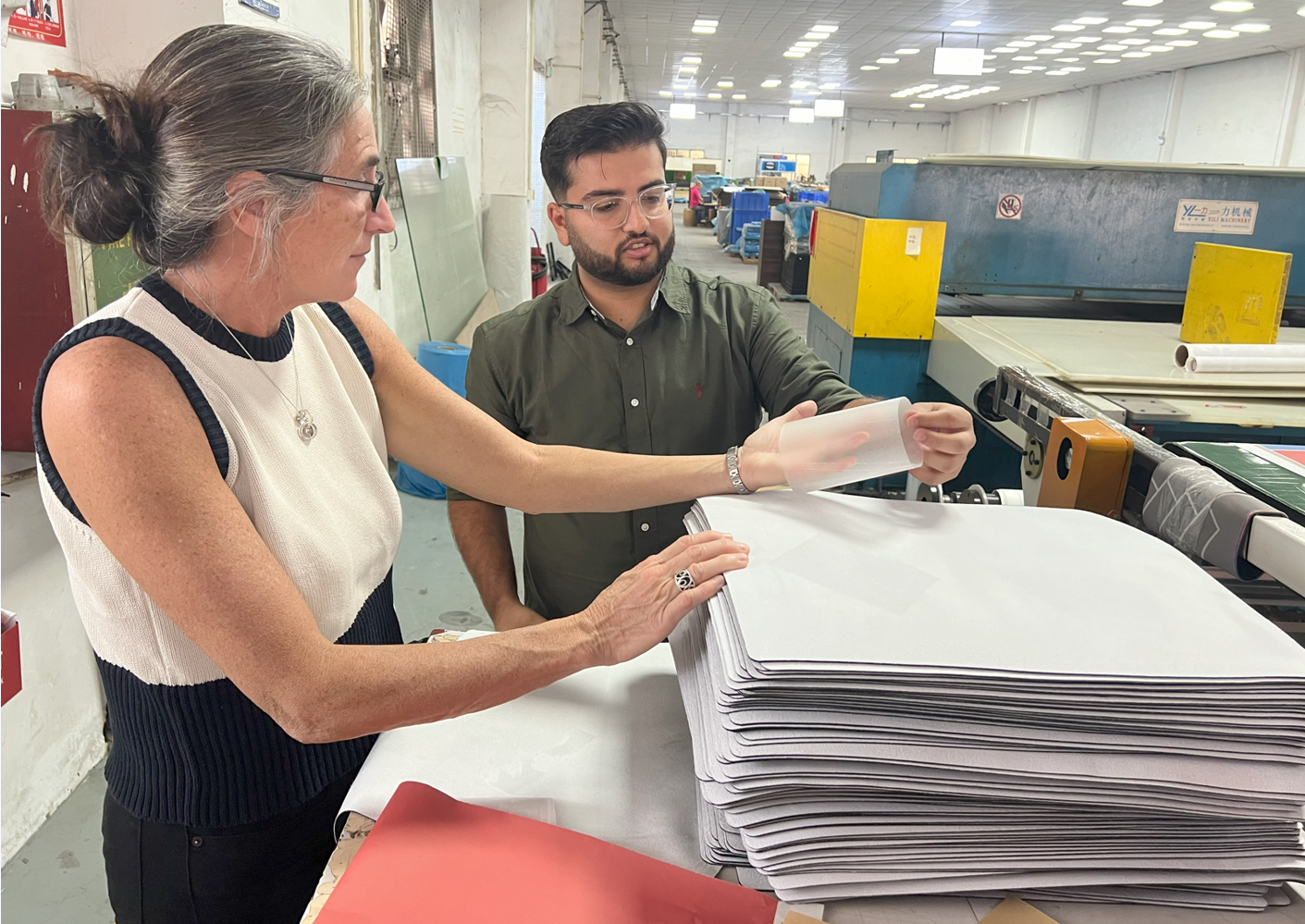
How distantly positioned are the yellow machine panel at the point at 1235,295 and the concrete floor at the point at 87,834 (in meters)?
2.46

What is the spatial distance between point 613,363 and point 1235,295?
1898 mm

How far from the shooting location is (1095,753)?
0.67 metres

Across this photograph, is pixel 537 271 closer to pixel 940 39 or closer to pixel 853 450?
pixel 853 450

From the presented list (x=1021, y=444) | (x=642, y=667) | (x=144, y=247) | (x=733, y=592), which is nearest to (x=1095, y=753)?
(x=733, y=592)

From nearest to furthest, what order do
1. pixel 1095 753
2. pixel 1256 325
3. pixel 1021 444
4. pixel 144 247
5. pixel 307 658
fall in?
pixel 1095 753 → pixel 307 658 → pixel 144 247 → pixel 1021 444 → pixel 1256 325

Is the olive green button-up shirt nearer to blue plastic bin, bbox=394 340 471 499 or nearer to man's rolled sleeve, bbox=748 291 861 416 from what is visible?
man's rolled sleeve, bbox=748 291 861 416

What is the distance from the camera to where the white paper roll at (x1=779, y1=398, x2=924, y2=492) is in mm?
1070

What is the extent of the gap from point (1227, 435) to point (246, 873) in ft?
6.19

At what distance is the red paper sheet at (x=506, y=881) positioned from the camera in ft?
2.22

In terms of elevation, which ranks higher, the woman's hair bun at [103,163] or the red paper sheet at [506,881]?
the woman's hair bun at [103,163]

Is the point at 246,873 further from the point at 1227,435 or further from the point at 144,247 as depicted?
the point at 1227,435

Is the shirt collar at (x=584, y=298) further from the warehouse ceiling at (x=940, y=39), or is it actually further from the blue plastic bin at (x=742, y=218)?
the blue plastic bin at (x=742, y=218)

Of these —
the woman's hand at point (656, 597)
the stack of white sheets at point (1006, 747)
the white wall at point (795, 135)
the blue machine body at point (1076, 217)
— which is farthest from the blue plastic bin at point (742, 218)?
the white wall at point (795, 135)

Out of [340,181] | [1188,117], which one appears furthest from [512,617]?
[1188,117]
